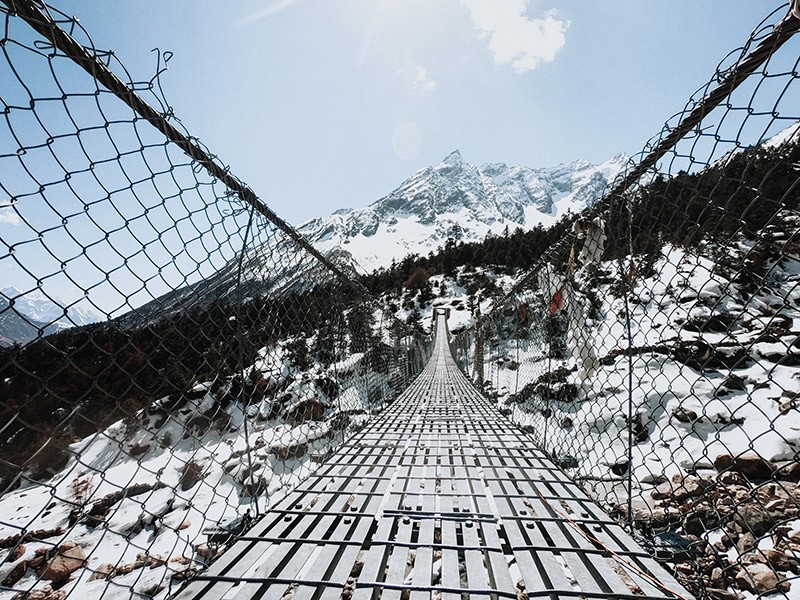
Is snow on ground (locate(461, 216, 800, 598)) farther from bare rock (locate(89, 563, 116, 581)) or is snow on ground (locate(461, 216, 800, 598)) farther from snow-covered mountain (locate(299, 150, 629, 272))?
snow-covered mountain (locate(299, 150, 629, 272))

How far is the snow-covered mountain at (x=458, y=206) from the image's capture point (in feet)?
329

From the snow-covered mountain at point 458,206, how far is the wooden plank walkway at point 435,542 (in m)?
79.6

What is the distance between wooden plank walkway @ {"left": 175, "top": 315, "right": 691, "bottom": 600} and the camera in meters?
1.06

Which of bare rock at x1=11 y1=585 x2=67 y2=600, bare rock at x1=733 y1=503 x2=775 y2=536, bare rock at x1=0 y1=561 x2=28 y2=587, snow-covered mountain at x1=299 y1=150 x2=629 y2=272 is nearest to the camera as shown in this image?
bare rock at x1=733 y1=503 x2=775 y2=536

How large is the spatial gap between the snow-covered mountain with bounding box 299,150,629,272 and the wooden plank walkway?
79.6m

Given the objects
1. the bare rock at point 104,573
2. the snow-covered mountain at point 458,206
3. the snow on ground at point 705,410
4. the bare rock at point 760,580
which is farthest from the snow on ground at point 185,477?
the snow-covered mountain at point 458,206

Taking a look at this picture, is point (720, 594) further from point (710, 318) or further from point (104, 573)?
point (104, 573)

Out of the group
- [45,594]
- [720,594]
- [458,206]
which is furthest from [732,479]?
[458,206]

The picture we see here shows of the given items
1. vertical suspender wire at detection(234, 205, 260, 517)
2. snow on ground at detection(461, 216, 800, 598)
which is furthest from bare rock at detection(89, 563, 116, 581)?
snow on ground at detection(461, 216, 800, 598)

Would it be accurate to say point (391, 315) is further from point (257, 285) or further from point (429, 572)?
point (429, 572)

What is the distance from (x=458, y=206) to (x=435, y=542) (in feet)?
414

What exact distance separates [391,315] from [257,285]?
3.82m

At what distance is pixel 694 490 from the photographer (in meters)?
2.45

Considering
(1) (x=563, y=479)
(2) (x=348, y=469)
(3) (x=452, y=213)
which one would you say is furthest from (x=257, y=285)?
(3) (x=452, y=213)
